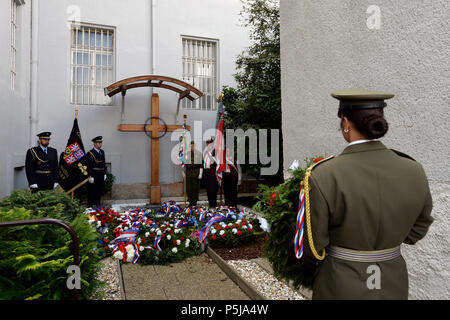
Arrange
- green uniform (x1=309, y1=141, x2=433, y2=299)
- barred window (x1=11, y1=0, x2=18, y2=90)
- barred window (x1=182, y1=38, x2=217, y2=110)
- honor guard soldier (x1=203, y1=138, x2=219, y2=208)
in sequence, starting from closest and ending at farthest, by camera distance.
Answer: green uniform (x1=309, y1=141, x2=433, y2=299) → barred window (x1=11, y1=0, x2=18, y2=90) → honor guard soldier (x1=203, y1=138, x2=219, y2=208) → barred window (x1=182, y1=38, x2=217, y2=110)

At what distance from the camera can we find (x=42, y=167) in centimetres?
725

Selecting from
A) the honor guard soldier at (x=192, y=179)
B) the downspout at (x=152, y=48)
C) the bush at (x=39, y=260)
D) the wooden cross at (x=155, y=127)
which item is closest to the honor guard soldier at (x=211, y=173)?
the honor guard soldier at (x=192, y=179)

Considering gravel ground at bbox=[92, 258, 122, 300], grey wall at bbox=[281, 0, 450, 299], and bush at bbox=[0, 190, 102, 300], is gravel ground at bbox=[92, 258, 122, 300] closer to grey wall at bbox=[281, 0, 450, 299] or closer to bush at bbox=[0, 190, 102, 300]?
bush at bbox=[0, 190, 102, 300]

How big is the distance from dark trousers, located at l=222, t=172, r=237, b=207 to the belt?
642cm

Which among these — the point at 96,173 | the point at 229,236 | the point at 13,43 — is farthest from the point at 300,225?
the point at 13,43

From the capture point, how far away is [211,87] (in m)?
11.1

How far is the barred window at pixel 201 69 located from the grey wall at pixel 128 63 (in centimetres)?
32

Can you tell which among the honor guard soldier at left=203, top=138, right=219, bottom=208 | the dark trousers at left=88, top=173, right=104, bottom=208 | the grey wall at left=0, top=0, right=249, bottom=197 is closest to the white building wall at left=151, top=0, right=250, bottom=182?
the grey wall at left=0, top=0, right=249, bottom=197

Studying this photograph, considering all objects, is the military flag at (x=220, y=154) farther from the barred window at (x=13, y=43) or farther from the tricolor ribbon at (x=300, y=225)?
the tricolor ribbon at (x=300, y=225)

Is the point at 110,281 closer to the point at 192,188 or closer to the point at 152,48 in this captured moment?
the point at 192,188

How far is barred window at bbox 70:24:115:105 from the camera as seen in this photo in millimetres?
9531

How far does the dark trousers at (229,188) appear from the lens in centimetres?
817
